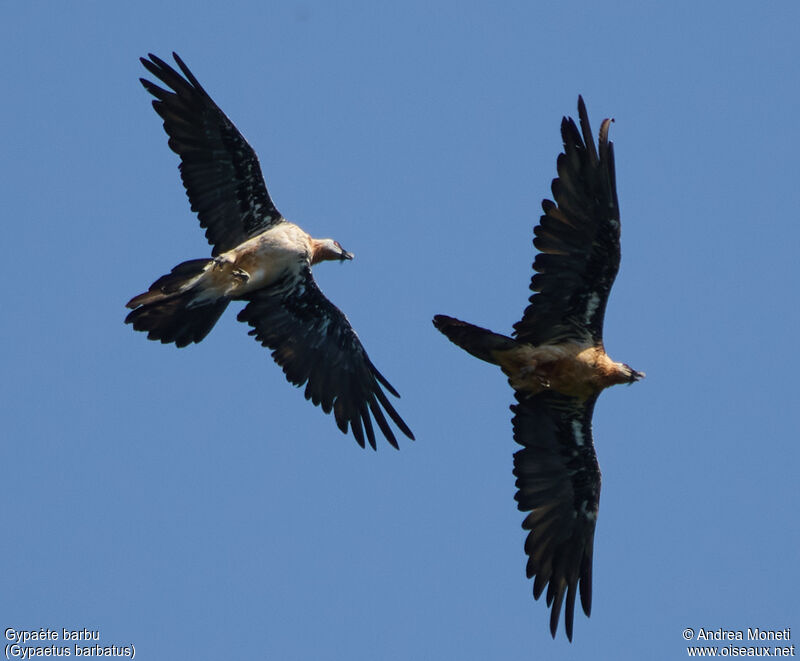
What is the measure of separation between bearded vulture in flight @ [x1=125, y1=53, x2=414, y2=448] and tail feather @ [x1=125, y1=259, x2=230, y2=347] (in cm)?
1

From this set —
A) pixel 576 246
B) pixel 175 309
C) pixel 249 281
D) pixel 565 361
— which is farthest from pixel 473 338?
pixel 175 309

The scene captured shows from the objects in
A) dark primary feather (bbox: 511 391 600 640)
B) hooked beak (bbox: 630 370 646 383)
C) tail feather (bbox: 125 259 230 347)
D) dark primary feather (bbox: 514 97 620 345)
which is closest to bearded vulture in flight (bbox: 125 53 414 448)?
tail feather (bbox: 125 259 230 347)

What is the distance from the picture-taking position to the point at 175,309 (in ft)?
49.4

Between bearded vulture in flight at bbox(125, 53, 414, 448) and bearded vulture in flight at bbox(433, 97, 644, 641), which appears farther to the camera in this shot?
bearded vulture in flight at bbox(125, 53, 414, 448)

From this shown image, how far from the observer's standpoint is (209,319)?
15.2 metres

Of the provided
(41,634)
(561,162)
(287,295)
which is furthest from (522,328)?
(41,634)

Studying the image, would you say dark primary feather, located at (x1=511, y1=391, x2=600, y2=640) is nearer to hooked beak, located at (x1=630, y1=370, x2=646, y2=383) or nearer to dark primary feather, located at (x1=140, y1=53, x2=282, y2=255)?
hooked beak, located at (x1=630, y1=370, x2=646, y2=383)

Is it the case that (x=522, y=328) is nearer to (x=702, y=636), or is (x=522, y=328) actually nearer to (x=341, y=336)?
(x=341, y=336)

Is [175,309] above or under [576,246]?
above

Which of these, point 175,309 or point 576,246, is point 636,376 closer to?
point 576,246

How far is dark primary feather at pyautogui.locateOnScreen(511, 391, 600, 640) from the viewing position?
14648 millimetres

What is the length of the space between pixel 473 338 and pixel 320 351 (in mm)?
2485

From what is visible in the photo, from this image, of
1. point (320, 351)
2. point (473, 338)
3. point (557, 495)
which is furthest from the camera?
point (320, 351)

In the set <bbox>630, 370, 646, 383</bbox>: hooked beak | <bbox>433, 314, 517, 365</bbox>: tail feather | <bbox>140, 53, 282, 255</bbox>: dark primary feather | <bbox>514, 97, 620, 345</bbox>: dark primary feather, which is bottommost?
<bbox>630, 370, 646, 383</bbox>: hooked beak
